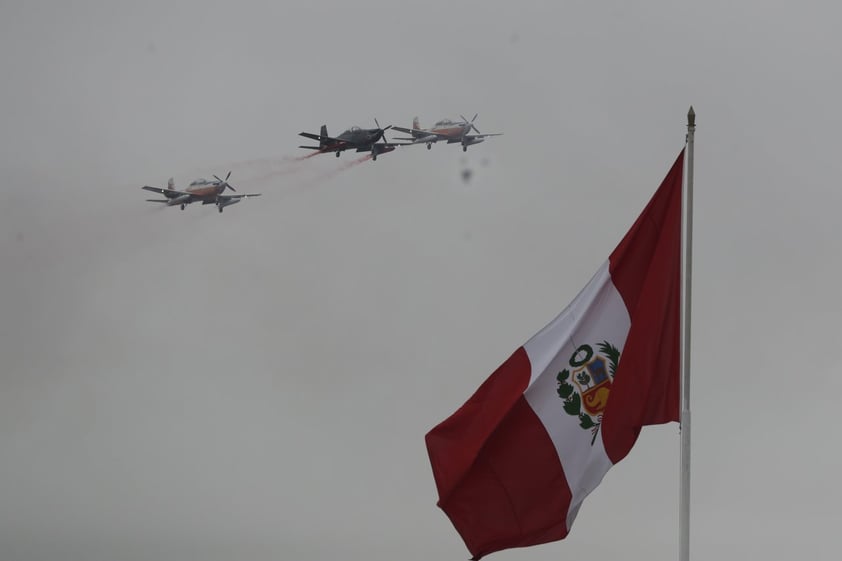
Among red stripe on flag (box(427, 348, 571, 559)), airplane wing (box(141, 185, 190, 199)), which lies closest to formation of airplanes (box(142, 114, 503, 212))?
airplane wing (box(141, 185, 190, 199))

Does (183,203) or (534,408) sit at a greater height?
(183,203)

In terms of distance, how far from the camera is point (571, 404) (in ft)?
105

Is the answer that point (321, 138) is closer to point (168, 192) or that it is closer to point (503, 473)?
point (168, 192)

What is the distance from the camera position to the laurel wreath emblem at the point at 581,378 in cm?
3172

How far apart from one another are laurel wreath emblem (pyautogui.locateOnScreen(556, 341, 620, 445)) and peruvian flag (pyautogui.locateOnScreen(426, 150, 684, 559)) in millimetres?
20

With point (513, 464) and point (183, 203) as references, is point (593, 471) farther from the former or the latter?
point (183, 203)

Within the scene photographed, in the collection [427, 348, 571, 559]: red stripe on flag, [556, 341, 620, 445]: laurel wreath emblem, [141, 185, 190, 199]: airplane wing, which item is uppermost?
[141, 185, 190, 199]: airplane wing

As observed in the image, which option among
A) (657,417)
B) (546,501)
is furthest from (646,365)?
(546,501)

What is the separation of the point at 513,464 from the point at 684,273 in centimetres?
563

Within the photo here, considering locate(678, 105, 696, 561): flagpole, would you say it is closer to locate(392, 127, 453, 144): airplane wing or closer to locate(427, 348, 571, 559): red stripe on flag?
locate(427, 348, 571, 559): red stripe on flag

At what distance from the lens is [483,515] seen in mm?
32250

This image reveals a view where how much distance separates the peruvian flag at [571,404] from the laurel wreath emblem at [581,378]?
0.07 feet

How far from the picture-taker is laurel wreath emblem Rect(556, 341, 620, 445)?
31719mm

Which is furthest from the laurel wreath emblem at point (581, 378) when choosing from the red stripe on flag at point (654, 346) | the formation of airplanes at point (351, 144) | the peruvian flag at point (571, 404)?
the formation of airplanes at point (351, 144)
